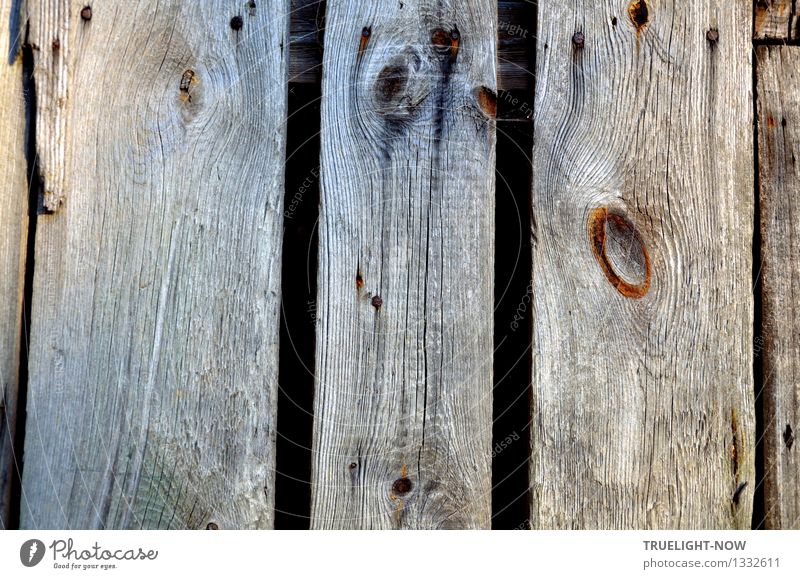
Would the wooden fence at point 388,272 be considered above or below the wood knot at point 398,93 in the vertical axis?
below

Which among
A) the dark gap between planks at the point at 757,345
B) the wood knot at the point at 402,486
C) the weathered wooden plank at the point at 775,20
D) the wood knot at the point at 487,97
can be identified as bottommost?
the wood knot at the point at 402,486

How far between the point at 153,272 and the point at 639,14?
0.93 metres

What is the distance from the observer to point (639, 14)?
1.30m

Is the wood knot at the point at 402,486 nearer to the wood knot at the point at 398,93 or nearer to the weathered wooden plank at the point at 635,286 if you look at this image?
the weathered wooden plank at the point at 635,286

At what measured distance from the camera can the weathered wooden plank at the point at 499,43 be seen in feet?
4.22

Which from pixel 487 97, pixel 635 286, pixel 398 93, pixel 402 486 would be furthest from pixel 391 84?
pixel 402 486

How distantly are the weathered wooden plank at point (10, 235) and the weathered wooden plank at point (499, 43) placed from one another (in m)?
0.45

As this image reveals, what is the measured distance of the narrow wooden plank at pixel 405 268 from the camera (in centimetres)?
124

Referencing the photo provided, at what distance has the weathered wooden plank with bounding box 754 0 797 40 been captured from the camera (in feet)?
4.31

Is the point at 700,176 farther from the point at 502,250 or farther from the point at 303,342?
the point at 303,342

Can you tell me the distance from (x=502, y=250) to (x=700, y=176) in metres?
0.35

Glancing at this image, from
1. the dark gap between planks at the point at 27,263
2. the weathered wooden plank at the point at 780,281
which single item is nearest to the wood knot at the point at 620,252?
the weathered wooden plank at the point at 780,281
